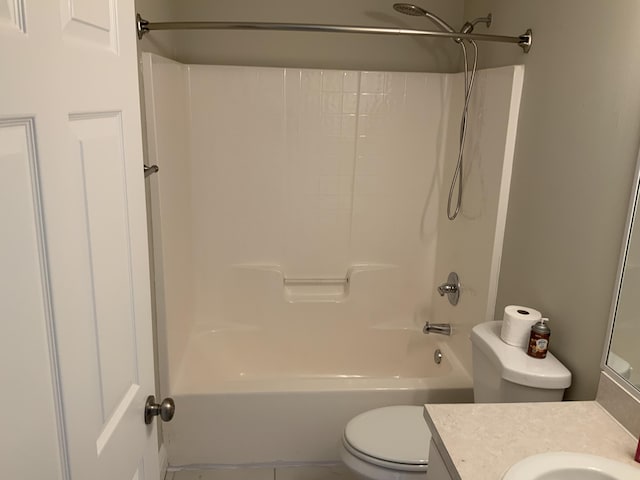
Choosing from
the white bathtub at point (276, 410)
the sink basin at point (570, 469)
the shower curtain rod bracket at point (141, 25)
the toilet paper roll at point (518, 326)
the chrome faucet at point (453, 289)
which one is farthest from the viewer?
the chrome faucet at point (453, 289)

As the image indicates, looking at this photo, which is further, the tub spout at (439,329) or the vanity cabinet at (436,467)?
the tub spout at (439,329)

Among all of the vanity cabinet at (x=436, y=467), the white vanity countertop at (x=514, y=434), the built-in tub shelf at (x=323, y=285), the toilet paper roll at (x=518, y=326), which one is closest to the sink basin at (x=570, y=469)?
Result: the white vanity countertop at (x=514, y=434)

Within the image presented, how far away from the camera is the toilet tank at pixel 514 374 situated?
1.46 m

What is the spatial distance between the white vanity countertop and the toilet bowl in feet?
1.62

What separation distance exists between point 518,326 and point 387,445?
1.84ft

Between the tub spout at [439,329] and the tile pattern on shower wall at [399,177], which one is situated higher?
the tile pattern on shower wall at [399,177]

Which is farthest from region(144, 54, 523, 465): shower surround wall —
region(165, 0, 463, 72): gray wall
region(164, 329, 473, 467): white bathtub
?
region(165, 0, 463, 72): gray wall

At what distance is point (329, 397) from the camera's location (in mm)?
2100

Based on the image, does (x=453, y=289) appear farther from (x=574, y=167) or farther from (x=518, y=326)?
(x=574, y=167)

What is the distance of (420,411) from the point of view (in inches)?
72.6

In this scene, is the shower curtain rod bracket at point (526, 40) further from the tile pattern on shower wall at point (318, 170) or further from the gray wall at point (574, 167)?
the tile pattern on shower wall at point (318, 170)

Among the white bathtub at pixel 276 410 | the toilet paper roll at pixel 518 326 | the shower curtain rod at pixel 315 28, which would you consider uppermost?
the shower curtain rod at pixel 315 28

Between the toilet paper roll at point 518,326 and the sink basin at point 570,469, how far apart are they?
561mm

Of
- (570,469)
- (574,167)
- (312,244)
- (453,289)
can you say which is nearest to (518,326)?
(574,167)
